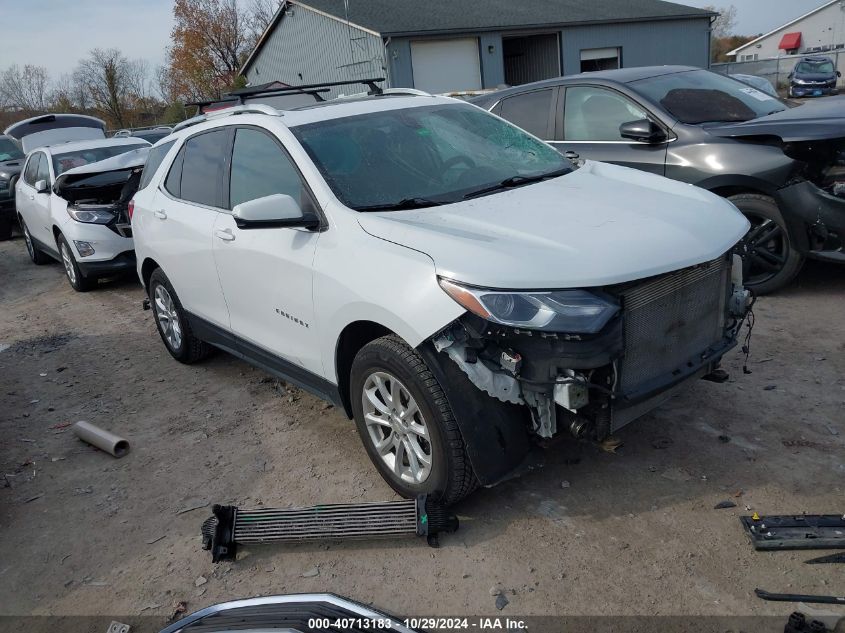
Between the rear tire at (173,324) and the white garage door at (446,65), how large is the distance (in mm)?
22164

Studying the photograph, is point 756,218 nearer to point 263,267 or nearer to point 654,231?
point 654,231

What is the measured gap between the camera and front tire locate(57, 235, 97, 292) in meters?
8.98

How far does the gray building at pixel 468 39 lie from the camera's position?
26.8 metres

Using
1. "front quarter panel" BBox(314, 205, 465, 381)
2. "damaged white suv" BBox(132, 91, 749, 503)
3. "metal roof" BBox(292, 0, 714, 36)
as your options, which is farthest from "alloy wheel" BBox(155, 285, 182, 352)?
"metal roof" BBox(292, 0, 714, 36)

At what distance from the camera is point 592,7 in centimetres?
3136

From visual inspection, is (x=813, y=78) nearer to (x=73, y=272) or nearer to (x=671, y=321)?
(x=73, y=272)

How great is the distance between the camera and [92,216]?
8742mm

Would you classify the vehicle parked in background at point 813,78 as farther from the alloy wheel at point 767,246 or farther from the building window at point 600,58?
the alloy wheel at point 767,246

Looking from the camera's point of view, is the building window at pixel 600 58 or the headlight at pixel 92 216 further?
the building window at pixel 600 58

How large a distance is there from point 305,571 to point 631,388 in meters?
1.64

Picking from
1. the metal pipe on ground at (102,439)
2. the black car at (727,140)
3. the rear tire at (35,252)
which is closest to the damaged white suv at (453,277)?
the metal pipe on ground at (102,439)

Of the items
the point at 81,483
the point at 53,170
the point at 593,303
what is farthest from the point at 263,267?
the point at 53,170

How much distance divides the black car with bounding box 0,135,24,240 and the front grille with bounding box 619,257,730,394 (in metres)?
14.0

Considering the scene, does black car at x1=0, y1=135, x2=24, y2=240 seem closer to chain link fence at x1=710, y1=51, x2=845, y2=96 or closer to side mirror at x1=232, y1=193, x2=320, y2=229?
side mirror at x1=232, y1=193, x2=320, y2=229
